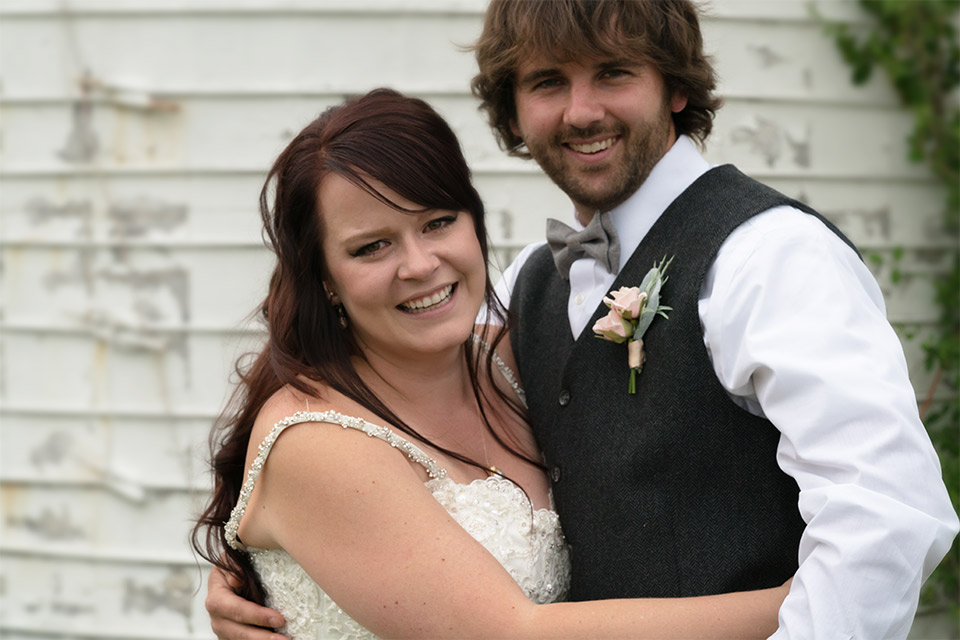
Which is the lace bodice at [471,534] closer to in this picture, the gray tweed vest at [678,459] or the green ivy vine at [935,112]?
the gray tweed vest at [678,459]

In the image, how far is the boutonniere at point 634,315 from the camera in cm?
200

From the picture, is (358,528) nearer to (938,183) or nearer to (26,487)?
(26,487)

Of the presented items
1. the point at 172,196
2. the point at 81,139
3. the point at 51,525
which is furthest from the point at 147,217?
the point at 51,525

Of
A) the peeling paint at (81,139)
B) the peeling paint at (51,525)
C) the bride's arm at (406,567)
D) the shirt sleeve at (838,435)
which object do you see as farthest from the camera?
the peeling paint at (51,525)

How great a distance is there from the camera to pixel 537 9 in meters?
2.26

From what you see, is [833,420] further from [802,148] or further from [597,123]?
[802,148]

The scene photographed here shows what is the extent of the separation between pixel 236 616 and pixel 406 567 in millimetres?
589

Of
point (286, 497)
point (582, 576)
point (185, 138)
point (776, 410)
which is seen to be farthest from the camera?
point (185, 138)

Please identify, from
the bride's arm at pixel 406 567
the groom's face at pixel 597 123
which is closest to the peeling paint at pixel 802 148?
the groom's face at pixel 597 123

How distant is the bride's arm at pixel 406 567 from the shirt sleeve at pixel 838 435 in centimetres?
18

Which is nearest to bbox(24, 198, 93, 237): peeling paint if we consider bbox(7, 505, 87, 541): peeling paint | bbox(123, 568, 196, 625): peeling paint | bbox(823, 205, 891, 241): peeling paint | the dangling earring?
bbox(7, 505, 87, 541): peeling paint

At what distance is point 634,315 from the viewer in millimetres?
2002

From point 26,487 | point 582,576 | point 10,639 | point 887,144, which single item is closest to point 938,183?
point 887,144

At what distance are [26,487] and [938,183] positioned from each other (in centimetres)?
372
